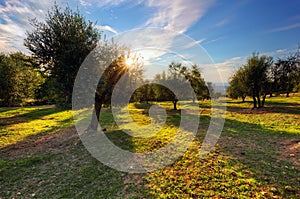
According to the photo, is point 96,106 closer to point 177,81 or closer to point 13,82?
point 177,81

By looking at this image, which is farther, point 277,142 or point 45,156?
point 277,142

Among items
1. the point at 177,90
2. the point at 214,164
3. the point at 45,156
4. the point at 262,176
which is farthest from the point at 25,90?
the point at 262,176

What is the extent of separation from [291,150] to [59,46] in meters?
→ 13.8

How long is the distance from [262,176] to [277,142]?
15.3ft

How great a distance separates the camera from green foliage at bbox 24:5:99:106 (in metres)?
9.34

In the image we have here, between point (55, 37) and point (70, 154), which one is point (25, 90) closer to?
point (55, 37)

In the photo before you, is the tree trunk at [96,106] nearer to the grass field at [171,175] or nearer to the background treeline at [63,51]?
the background treeline at [63,51]

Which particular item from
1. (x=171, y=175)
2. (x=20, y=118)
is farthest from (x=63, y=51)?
(x=20, y=118)

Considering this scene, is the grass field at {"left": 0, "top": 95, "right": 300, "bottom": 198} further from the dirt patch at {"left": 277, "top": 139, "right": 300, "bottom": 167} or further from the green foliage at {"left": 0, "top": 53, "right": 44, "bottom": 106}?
the green foliage at {"left": 0, "top": 53, "right": 44, "bottom": 106}

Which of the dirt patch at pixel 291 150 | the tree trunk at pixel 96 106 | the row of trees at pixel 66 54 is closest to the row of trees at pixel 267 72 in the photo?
the dirt patch at pixel 291 150

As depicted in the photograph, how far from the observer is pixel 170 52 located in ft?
40.0

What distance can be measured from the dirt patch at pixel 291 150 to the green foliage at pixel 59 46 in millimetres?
11745

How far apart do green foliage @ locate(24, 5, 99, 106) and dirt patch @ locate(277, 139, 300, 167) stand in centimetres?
1175

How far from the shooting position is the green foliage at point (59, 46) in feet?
30.7
